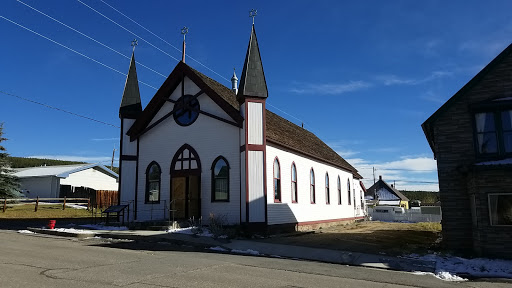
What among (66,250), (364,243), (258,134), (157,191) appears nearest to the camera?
(66,250)

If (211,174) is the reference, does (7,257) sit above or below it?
below

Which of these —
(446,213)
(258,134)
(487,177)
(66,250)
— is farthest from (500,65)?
(66,250)

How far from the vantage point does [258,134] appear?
18.7m

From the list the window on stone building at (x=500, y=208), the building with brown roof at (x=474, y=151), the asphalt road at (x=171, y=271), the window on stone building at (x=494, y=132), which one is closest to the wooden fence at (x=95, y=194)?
the asphalt road at (x=171, y=271)

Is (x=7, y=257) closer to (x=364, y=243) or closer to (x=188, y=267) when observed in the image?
(x=188, y=267)

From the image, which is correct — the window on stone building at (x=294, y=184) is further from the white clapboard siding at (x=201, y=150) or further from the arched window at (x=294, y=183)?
the white clapboard siding at (x=201, y=150)

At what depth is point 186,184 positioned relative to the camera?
20.5m

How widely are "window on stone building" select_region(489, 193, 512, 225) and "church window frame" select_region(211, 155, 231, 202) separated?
11.0 metres

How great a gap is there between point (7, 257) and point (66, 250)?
1999 mm

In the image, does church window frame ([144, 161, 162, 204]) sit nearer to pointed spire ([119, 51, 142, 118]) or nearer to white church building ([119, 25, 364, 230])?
white church building ([119, 25, 364, 230])

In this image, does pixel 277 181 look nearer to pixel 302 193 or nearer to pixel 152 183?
pixel 302 193

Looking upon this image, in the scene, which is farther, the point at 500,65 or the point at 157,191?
the point at 157,191

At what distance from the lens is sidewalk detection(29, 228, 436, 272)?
37.7 feet

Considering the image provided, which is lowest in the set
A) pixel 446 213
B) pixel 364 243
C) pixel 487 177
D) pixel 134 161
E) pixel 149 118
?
pixel 364 243
